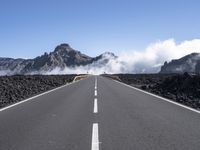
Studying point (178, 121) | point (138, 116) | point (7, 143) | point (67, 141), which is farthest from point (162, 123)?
point (7, 143)

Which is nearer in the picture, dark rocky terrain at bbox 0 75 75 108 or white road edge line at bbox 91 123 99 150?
white road edge line at bbox 91 123 99 150

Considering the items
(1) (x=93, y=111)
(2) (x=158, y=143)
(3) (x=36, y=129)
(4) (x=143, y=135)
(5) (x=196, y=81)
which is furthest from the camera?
(5) (x=196, y=81)

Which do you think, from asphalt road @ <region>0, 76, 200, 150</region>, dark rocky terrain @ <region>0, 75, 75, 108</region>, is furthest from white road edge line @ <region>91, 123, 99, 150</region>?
dark rocky terrain @ <region>0, 75, 75, 108</region>

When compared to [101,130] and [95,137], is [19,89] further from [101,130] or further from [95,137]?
[95,137]

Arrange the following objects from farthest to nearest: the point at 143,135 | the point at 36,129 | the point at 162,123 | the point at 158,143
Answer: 1. the point at 162,123
2. the point at 36,129
3. the point at 143,135
4. the point at 158,143

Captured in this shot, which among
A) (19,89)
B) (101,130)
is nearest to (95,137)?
(101,130)

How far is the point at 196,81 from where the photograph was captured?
2322 cm

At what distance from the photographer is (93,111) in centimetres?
1217

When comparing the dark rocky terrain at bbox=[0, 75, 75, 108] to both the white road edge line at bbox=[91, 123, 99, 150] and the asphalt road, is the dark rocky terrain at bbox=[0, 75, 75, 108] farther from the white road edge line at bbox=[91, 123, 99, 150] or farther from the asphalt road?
the white road edge line at bbox=[91, 123, 99, 150]

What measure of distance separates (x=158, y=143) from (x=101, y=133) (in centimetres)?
165

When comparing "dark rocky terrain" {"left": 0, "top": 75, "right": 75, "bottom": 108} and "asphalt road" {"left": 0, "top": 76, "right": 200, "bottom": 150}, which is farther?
"dark rocky terrain" {"left": 0, "top": 75, "right": 75, "bottom": 108}

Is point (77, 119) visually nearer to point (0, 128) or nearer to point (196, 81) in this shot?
point (0, 128)

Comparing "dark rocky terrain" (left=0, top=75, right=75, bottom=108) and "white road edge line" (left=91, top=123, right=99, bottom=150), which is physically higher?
"white road edge line" (left=91, top=123, right=99, bottom=150)

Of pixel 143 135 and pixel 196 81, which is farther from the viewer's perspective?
pixel 196 81
